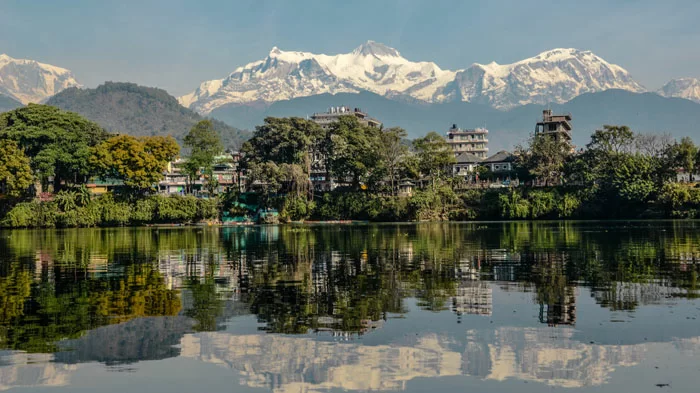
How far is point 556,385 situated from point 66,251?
44030 mm

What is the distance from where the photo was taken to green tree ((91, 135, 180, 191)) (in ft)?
357

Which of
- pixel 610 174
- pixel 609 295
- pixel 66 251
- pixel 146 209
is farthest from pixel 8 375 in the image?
pixel 610 174

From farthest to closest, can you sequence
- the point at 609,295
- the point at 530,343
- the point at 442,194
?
the point at 442,194
the point at 609,295
the point at 530,343

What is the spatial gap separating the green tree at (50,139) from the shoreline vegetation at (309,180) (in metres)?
0.20

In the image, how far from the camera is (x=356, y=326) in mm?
20891

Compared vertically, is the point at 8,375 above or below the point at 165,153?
below

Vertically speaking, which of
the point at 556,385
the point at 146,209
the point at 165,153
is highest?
the point at 165,153

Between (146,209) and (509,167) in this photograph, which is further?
(509,167)

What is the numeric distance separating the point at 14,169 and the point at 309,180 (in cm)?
4179

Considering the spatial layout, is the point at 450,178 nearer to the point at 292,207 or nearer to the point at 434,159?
the point at 434,159

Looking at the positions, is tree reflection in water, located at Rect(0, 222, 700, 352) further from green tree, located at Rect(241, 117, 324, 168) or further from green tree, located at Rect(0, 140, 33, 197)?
green tree, located at Rect(241, 117, 324, 168)

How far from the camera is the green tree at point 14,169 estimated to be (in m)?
100

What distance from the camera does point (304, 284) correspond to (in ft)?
98.3

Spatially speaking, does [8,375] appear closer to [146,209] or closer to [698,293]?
[698,293]
